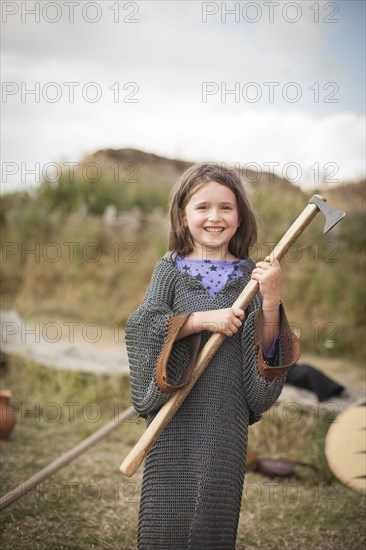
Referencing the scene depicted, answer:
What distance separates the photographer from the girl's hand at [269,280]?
2314 millimetres

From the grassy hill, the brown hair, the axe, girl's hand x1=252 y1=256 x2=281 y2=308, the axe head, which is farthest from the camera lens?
the grassy hill

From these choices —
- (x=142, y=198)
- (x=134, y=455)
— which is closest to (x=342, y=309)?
(x=142, y=198)

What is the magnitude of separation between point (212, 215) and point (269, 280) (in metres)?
0.37

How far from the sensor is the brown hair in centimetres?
257

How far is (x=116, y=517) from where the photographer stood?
3.66m

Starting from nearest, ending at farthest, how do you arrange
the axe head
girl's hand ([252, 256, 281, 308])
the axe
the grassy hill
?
the axe
girl's hand ([252, 256, 281, 308])
the axe head
the grassy hill

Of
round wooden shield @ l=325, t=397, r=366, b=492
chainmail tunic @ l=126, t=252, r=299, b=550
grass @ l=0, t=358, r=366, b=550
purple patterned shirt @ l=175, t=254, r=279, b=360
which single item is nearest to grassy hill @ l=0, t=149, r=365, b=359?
grass @ l=0, t=358, r=366, b=550

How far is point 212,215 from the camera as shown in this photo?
2.50 metres

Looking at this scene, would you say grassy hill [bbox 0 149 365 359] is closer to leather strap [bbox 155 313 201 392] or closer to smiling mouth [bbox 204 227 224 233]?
smiling mouth [bbox 204 227 224 233]

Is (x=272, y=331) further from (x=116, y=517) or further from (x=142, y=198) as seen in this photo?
(x=142, y=198)

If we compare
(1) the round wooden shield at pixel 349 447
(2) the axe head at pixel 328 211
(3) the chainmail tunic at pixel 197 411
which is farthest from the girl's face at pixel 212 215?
(1) the round wooden shield at pixel 349 447

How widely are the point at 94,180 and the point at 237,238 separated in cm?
795

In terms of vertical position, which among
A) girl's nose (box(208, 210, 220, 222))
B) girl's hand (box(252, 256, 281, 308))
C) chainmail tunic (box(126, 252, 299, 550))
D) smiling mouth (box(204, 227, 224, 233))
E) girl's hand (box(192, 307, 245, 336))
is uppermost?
girl's nose (box(208, 210, 220, 222))

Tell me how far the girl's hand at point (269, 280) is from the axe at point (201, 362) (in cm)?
3
